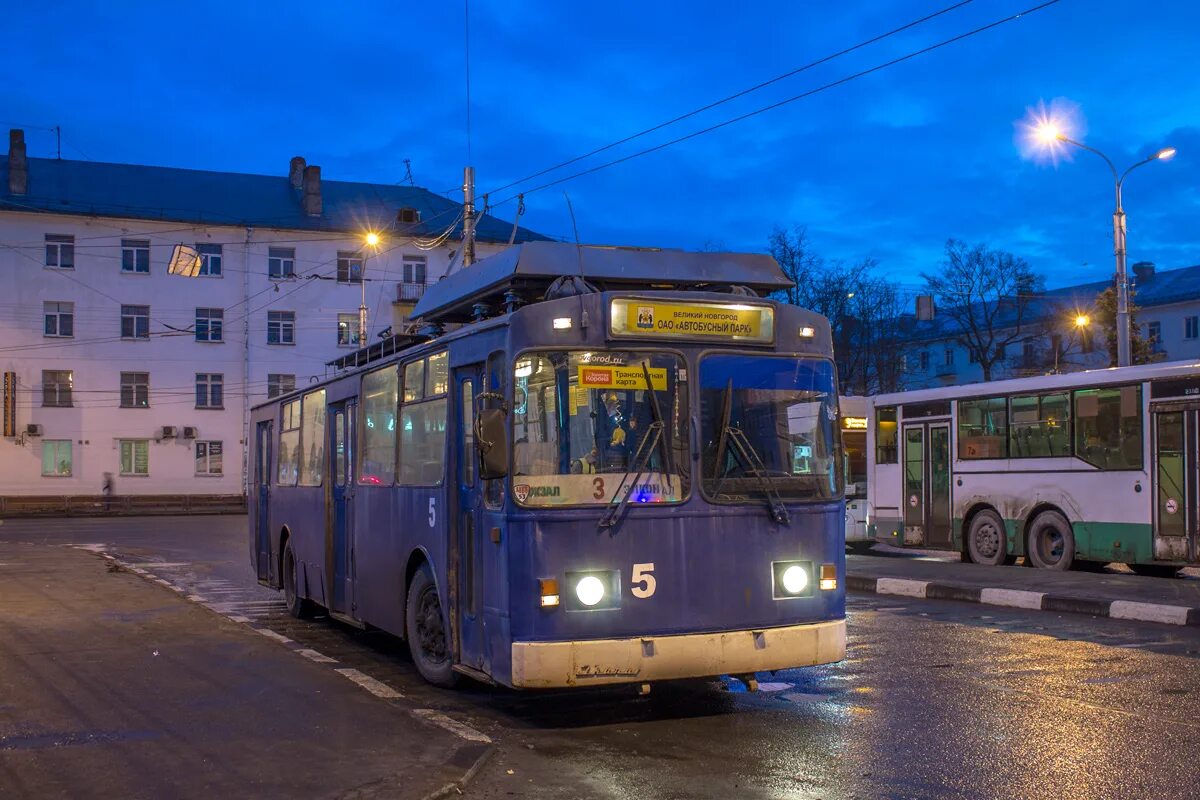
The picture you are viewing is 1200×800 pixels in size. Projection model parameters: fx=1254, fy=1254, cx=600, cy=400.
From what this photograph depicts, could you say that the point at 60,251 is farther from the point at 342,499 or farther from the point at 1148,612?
the point at 1148,612

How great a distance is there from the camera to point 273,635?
13.0 m

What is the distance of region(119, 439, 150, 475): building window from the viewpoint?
5569 cm

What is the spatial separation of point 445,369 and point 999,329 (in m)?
61.6

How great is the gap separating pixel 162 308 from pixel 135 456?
6794mm

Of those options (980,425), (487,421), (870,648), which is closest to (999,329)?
(980,425)

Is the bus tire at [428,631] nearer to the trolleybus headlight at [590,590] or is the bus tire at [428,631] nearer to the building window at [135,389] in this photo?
the trolleybus headlight at [590,590]

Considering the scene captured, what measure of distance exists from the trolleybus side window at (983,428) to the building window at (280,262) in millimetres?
43419

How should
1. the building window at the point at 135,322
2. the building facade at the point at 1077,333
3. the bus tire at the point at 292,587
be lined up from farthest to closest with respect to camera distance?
the building facade at the point at 1077,333 < the building window at the point at 135,322 < the bus tire at the point at 292,587

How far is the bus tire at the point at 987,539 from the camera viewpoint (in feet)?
66.7

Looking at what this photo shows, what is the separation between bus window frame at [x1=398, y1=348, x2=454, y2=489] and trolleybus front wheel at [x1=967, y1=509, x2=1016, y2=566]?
1284cm

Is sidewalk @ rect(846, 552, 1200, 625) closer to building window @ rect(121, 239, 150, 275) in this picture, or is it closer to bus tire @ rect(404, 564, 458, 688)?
bus tire @ rect(404, 564, 458, 688)

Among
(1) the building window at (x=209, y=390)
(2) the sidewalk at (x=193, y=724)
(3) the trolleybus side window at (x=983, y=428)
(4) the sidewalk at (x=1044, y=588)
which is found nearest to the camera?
(2) the sidewalk at (x=193, y=724)

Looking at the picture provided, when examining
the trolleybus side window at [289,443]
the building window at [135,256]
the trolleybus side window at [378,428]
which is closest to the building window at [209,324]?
the building window at [135,256]

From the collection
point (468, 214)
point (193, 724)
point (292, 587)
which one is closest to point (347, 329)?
point (468, 214)
